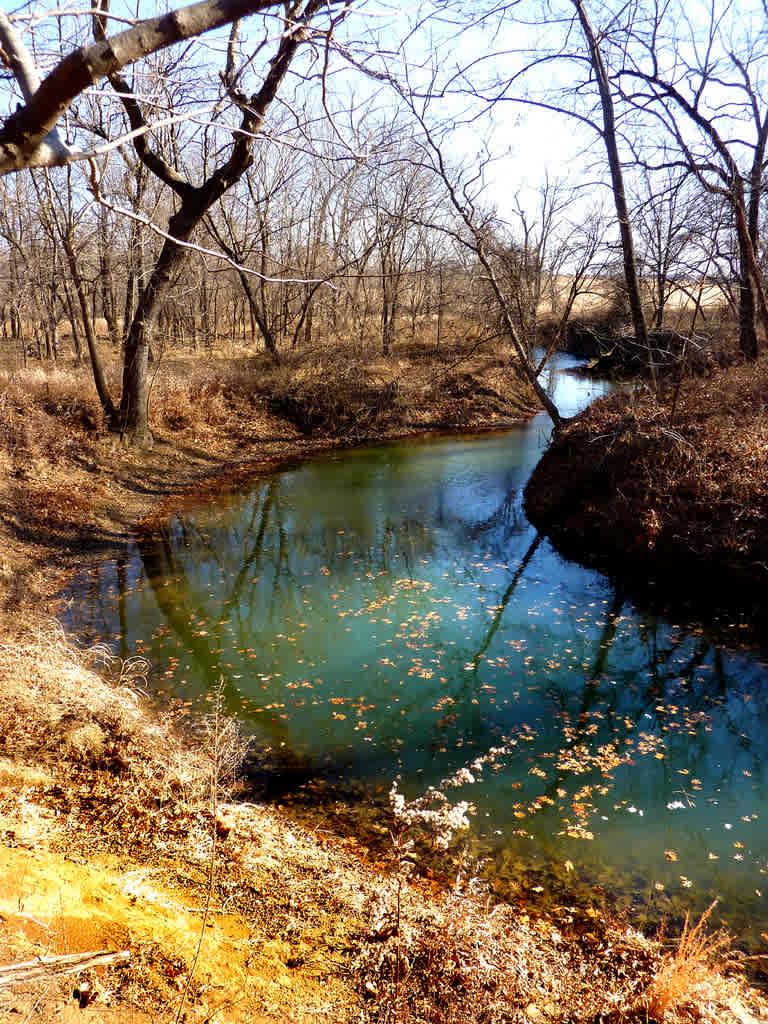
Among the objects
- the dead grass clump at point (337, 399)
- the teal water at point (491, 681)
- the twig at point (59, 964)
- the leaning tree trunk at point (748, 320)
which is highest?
the leaning tree trunk at point (748, 320)

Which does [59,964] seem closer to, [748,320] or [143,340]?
[143,340]

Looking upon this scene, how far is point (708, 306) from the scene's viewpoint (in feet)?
113

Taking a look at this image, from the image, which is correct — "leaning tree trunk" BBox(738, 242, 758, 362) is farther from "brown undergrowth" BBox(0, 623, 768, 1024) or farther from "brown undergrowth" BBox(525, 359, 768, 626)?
"brown undergrowth" BBox(0, 623, 768, 1024)

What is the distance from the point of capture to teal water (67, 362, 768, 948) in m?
5.48

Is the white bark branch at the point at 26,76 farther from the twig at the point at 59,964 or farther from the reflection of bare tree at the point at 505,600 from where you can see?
the reflection of bare tree at the point at 505,600

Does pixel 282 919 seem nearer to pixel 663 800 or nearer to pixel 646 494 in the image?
pixel 663 800

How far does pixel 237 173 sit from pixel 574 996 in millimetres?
14731

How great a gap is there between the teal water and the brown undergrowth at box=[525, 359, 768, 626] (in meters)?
0.97

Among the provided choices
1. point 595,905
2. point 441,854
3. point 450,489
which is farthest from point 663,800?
point 450,489

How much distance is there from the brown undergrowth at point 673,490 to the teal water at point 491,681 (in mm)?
967

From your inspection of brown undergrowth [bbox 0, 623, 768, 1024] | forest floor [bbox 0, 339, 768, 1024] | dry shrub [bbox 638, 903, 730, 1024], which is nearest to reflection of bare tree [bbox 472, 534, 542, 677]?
brown undergrowth [bbox 0, 623, 768, 1024]

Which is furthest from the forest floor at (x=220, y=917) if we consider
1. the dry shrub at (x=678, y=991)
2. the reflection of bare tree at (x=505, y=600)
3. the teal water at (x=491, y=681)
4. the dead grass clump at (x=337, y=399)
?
the dead grass clump at (x=337, y=399)

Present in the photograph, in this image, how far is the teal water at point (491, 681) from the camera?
548 cm

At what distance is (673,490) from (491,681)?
574 cm
